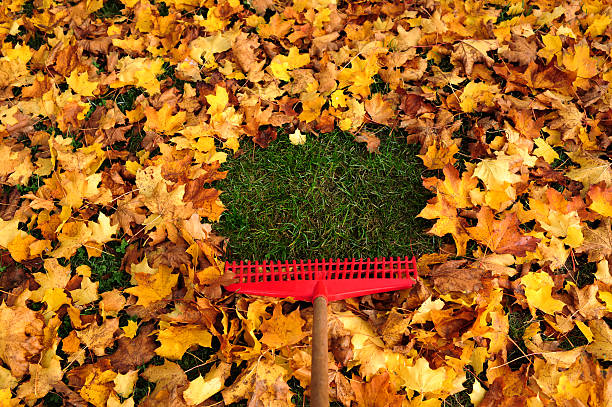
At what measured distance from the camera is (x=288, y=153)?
8.21 ft

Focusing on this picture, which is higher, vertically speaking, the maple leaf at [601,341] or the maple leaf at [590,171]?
the maple leaf at [590,171]

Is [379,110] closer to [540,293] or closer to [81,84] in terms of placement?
[540,293]

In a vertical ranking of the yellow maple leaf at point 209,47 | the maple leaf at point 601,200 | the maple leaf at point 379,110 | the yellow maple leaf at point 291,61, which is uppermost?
the yellow maple leaf at point 209,47

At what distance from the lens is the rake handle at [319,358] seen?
1586mm

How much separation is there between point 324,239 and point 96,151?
130 cm

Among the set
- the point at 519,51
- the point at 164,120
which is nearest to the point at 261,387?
the point at 164,120

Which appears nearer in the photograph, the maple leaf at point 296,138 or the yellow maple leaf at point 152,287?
the yellow maple leaf at point 152,287

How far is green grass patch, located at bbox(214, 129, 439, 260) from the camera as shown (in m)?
2.26

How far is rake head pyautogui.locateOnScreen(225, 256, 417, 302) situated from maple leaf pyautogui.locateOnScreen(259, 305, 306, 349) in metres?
0.09

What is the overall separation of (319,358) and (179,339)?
2.18 feet

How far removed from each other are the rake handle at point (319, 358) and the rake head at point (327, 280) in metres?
0.07

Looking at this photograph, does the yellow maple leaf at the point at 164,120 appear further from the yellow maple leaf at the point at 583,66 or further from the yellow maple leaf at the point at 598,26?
the yellow maple leaf at the point at 598,26

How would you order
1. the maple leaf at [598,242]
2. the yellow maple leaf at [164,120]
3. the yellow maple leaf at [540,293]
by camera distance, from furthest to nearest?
the yellow maple leaf at [164,120], the maple leaf at [598,242], the yellow maple leaf at [540,293]

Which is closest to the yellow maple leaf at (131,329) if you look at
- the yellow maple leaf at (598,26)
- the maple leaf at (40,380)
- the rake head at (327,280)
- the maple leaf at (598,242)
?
the maple leaf at (40,380)
